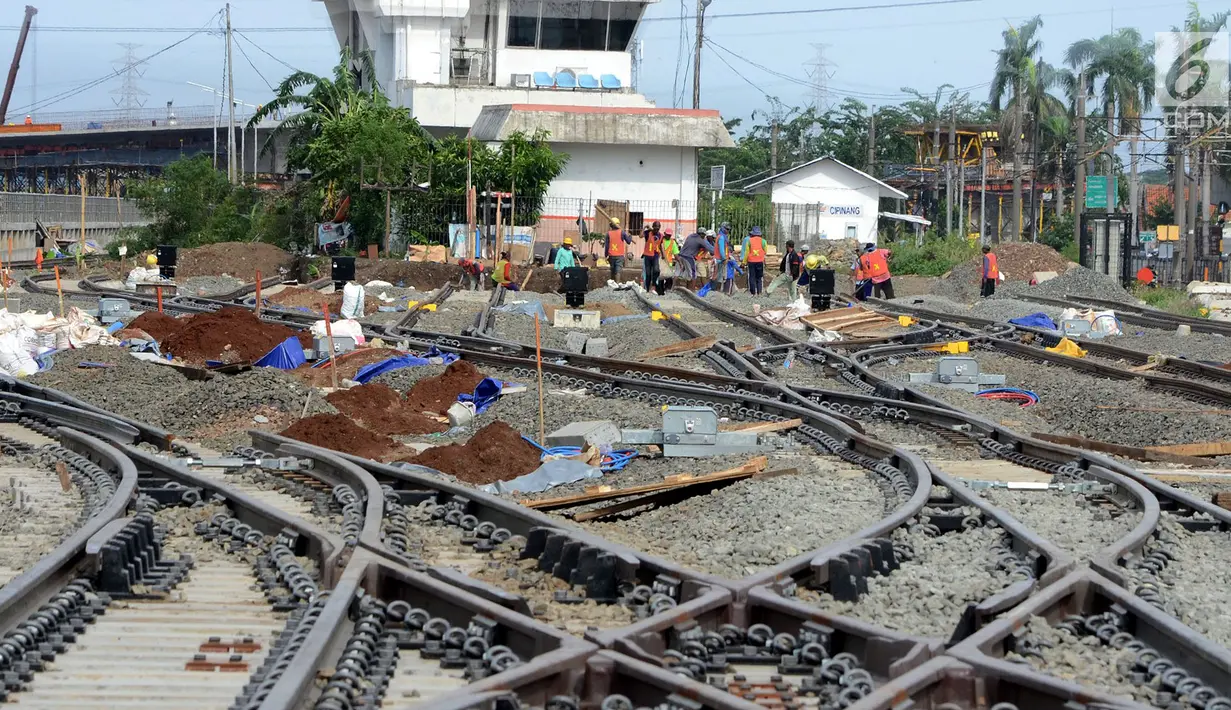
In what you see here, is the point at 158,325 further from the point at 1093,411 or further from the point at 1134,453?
the point at 1134,453

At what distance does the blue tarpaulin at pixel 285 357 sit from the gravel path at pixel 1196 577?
41.1 ft

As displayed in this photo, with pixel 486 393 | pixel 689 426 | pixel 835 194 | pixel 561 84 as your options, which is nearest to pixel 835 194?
pixel 835 194

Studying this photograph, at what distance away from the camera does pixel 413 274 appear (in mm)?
38500

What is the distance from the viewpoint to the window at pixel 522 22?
6488 centimetres

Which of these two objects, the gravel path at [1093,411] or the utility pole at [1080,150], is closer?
the gravel path at [1093,411]

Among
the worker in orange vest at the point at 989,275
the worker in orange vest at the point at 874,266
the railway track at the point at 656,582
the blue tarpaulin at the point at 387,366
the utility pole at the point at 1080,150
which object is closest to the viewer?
the railway track at the point at 656,582

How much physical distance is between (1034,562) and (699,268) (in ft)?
108

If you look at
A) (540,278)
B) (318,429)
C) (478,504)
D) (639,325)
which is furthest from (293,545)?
(540,278)

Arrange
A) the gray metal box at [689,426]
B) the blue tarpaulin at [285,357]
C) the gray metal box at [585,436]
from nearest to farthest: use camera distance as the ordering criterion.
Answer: the gray metal box at [689,426] → the gray metal box at [585,436] → the blue tarpaulin at [285,357]

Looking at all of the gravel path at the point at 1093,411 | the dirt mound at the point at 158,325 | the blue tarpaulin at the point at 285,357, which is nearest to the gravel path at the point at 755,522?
the gravel path at the point at 1093,411

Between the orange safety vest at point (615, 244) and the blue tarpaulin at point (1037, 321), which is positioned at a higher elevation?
the orange safety vest at point (615, 244)

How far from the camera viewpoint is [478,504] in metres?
9.51

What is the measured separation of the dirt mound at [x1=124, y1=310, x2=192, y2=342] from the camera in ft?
72.0

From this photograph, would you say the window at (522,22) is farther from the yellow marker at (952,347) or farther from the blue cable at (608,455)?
the blue cable at (608,455)
